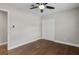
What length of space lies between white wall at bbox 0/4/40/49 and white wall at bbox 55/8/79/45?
88cm

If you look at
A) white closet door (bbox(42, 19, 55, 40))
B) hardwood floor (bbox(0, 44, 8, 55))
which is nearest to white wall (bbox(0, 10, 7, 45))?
hardwood floor (bbox(0, 44, 8, 55))

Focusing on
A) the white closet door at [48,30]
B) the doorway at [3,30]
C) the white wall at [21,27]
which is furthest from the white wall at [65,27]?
the doorway at [3,30]

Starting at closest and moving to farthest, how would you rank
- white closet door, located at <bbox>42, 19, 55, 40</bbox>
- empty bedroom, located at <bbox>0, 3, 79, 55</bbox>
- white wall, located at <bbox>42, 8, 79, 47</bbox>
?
empty bedroom, located at <bbox>0, 3, 79, 55</bbox>, white closet door, located at <bbox>42, 19, 55, 40</bbox>, white wall, located at <bbox>42, 8, 79, 47</bbox>

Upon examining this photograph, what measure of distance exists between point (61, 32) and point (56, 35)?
0.35m

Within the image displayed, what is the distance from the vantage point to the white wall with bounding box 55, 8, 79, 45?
138 inches

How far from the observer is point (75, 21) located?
11.6 feet

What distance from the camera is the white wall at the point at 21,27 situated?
3.09m

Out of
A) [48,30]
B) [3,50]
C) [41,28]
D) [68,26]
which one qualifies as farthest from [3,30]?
[68,26]

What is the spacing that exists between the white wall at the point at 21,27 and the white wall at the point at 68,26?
880 mm

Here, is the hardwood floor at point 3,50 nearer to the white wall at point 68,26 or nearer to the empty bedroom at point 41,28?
the empty bedroom at point 41,28

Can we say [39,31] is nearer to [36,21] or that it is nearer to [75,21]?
[36,21]

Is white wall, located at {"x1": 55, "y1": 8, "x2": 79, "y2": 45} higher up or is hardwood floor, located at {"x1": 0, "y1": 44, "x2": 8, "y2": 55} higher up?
white wall, located at {"x1": 55, "y1": 8, "x2": 79, "y2": 45}

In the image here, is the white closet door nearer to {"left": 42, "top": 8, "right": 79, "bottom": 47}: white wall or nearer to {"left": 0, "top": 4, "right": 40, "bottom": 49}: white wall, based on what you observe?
{"left": 42, "top": 8, "right": 79, "bottom": 47}: white wall

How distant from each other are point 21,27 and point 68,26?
190 cm
